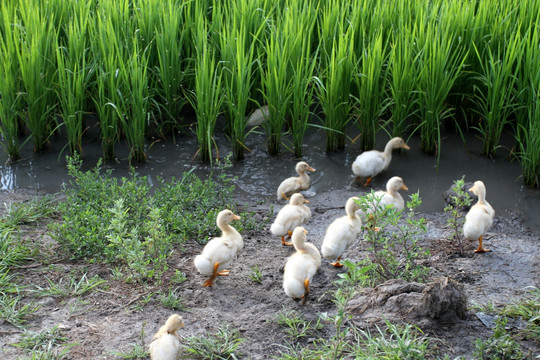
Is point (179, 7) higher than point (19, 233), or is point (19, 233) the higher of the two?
point (179, 7)

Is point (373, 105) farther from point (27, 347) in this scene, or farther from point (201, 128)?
point (27, 347)

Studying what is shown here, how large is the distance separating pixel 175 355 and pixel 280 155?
3.69m

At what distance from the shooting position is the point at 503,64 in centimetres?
628

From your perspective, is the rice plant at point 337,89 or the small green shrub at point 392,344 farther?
the rice plant at point 337,89

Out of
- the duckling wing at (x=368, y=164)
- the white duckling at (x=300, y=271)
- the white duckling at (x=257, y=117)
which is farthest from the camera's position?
the white duckling at (x=257, y=117)

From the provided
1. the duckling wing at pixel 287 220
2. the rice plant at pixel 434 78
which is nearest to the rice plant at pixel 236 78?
the duckling wing at pixel 287 220

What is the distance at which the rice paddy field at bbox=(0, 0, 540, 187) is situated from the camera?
639 centimetres

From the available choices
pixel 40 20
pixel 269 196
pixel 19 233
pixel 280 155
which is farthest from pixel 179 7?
pixel 19 233

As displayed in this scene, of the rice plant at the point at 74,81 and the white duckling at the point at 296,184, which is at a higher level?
the rice plant at the point at 74,81

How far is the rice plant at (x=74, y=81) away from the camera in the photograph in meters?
6.34

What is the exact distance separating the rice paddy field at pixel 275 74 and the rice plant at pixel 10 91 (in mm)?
15

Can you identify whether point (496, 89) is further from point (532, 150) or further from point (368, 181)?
point (368, 181)

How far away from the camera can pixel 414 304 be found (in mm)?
3951

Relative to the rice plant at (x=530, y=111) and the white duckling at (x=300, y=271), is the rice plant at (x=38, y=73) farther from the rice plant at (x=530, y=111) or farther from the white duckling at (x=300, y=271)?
the rice plant at (x=530, y=111)
